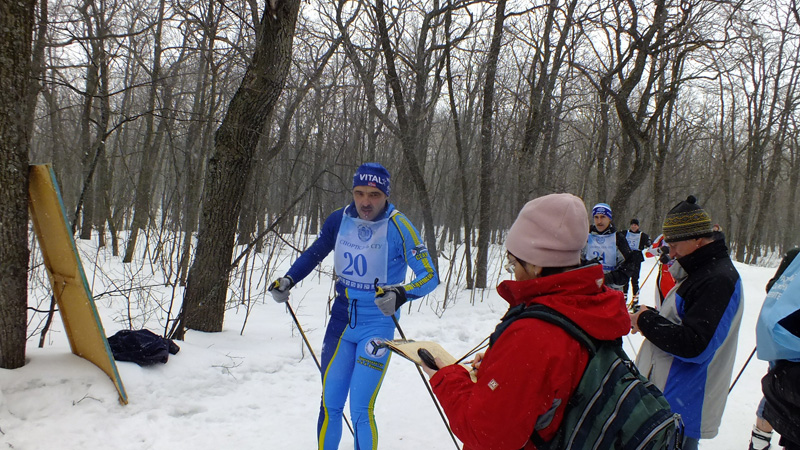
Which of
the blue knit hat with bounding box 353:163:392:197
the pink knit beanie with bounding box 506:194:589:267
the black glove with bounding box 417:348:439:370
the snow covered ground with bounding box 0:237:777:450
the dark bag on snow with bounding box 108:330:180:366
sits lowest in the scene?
the snow covered ground with bounding box 0:237:777:450

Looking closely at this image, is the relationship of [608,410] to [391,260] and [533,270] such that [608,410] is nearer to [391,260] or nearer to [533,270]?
[533,270]

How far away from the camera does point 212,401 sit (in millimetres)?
3906

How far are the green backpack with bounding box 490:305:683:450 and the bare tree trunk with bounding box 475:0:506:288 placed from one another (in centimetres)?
888

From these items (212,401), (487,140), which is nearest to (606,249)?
(487,140)

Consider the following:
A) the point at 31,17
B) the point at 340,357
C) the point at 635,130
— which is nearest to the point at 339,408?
the point at 340,357

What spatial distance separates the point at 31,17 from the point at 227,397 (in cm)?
319

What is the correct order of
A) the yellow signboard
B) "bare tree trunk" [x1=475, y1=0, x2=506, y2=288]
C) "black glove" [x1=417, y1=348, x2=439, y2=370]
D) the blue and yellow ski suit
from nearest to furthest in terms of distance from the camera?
"black glove" [x1=417, y1=348, x2=439, y2=370] < the blue and yellow ski suit < the yellow signboard < "bare tree trunk" [x1=475, y1=0, x2=506, y2=288]

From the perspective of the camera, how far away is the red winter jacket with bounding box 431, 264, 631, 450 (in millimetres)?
1208

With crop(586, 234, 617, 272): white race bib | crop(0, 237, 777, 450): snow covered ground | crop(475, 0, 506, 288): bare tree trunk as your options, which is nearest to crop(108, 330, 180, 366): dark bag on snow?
crop(0, 237, 777, 450): snow covered ground

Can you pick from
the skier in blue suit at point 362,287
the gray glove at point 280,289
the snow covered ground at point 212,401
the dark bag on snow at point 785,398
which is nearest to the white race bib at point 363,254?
the skier in blue suit at point 362,287

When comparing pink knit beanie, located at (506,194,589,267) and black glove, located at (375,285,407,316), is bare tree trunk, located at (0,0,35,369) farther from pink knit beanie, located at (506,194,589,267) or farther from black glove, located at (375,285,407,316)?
pink knit beanie, located at (506,194,589,267)

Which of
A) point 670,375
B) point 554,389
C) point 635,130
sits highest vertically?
point 635,130

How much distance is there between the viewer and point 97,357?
3.34 metres

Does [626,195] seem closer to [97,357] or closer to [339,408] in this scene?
[339,408]
